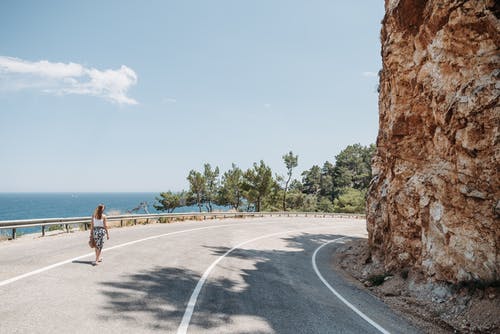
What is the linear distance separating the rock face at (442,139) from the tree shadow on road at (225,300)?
407 cm

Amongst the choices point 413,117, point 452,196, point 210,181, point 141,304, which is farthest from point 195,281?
point 210,181

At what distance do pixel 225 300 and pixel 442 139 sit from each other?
28.0 feet

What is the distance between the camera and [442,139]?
33.2ft

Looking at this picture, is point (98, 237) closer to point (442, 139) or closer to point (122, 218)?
point (442, 139)

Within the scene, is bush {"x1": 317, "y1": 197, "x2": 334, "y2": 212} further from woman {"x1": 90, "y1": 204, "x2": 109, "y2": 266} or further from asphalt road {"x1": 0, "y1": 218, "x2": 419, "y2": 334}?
woman {"x1": 90, "y1": 204, "x2": 109, "y2": 266}

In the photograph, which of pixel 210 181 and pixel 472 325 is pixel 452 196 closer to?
pixel 472 325

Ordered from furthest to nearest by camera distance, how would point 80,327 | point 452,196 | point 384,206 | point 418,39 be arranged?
point 384,206
point 418,39
point 452,196
point 80,327

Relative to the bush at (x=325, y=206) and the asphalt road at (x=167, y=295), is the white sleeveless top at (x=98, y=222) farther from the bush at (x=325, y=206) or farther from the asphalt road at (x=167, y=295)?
the bush at (x=325, y=206)

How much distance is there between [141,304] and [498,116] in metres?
9.67

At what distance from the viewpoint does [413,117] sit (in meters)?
12.2

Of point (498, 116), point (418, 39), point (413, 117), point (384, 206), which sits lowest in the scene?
point (384, 206)

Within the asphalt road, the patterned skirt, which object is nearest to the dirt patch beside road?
the asphalt road

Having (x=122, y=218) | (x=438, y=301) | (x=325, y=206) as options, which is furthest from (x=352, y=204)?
(x=438, y=301)

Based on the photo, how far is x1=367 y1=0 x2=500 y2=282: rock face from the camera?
26.9 feet
